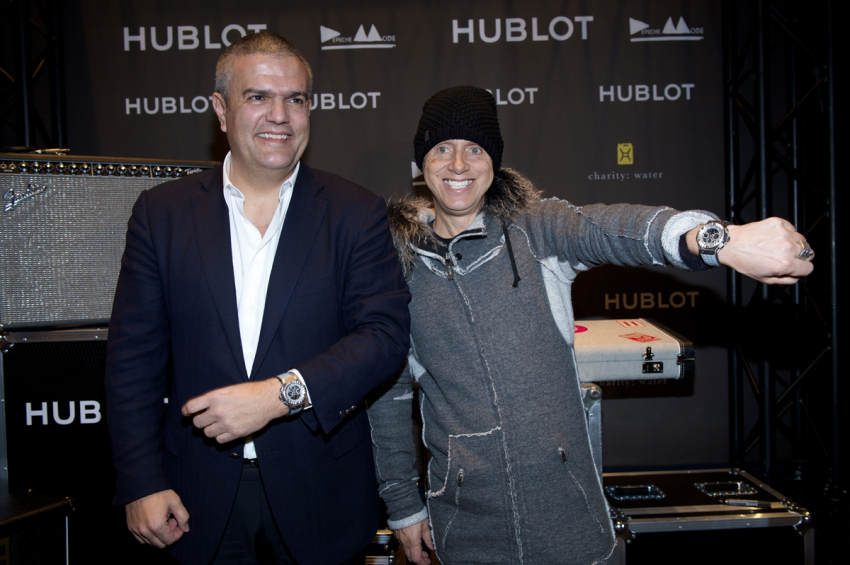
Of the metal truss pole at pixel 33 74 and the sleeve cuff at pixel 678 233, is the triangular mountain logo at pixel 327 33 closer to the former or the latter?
the metal truss pole at pixel 33 74

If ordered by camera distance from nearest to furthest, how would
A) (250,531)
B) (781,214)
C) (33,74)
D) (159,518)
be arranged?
(159,518) → (250,531) → (33,74) → (781,214)

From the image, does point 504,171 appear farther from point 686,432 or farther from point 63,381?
point 686,432

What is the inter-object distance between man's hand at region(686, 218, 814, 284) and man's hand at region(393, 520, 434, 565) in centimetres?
112

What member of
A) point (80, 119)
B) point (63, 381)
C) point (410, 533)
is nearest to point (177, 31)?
point (80, 119)

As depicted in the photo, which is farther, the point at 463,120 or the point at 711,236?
the point at 463,120

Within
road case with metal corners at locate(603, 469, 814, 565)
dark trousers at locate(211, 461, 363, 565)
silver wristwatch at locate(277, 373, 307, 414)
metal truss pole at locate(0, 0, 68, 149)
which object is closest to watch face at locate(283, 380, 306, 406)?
silver wristwatch at locate(277, 373, 307, 414)

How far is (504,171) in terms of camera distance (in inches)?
61.7

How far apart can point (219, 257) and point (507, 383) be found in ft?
2.65

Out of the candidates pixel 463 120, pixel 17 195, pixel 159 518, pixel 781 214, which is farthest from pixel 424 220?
pixel 781 214

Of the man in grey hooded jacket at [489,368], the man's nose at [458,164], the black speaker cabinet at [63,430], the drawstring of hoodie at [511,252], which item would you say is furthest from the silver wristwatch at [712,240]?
the black speaker cabinet at [63,430]

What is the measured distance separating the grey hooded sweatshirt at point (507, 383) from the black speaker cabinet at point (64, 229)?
0.97m

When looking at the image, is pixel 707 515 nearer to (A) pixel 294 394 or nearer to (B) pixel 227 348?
(A) pixel 294 394

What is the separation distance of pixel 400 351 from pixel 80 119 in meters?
3.18

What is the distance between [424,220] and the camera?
1.58 meters
